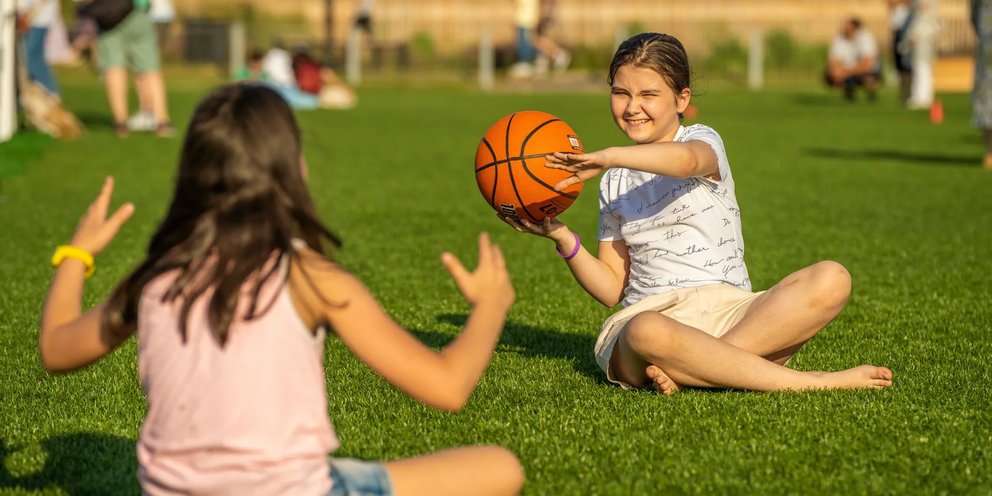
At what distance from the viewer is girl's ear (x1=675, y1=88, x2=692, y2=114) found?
5.21m

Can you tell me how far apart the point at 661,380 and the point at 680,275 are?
1.61ft

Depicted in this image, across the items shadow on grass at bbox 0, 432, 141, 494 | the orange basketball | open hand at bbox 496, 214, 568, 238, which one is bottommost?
shadow on grass at bbox 0, 432, 141, 494

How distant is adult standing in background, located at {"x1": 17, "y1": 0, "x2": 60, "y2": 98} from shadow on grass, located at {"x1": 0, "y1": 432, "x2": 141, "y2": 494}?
12.0 meters

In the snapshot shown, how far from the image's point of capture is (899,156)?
16.2m

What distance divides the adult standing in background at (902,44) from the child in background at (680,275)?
22.6 meters

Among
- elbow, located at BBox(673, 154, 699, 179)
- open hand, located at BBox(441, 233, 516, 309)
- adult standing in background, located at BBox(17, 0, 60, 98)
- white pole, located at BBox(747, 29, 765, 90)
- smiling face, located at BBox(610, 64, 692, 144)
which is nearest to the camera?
open hand, located at BBox(441, 233, 516, 309)

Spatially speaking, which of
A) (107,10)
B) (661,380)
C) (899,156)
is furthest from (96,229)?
(899,156)

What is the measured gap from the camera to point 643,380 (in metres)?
5.10

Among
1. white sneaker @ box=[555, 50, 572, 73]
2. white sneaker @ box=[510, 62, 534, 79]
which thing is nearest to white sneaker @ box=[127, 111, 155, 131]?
white sneaker @ box=[510, 62, 534, 79]

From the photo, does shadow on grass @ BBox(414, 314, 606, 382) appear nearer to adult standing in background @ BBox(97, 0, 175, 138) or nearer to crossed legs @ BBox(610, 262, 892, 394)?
crossed legs @ BBox(610, 262, 892, 394)

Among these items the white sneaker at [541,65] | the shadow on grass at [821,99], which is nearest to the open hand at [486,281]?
the shadow on grass at [821,99]

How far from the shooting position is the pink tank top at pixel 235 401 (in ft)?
9.70

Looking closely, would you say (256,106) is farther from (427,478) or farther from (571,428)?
(571,428)

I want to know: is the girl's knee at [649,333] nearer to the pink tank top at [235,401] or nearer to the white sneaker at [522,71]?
the pink tank top at [235,401]
